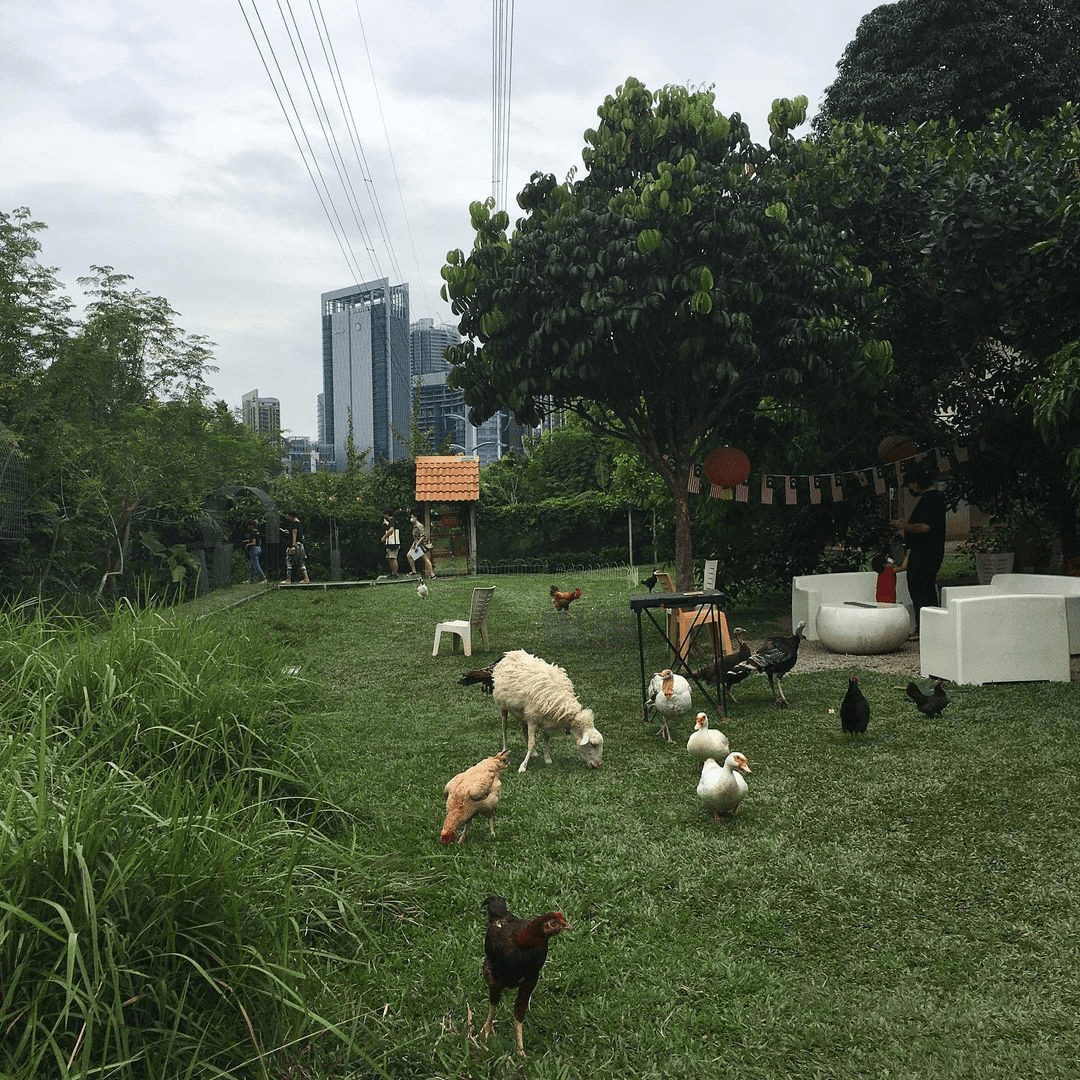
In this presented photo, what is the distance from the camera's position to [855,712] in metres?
6.12

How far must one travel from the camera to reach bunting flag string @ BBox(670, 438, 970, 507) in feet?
Answer: 36.1

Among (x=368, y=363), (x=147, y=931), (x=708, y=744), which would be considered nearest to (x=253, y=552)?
(x=708, y=744)

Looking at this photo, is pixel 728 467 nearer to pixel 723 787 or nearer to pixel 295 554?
pixel 723 787

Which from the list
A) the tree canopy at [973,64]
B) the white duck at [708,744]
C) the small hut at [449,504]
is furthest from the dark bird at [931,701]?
the small hut at [449,504]

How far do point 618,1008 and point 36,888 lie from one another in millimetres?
1758

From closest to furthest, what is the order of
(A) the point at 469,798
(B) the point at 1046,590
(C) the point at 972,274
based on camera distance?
(A) the point at 469,798 → (B) the point at 1046,590 → (C) the point at 972,274

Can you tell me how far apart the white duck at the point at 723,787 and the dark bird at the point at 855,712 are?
5.73ft

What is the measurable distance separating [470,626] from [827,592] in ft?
13.4

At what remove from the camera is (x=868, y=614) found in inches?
370

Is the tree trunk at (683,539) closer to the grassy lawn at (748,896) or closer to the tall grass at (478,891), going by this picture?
the grassy lawn at (748,896)

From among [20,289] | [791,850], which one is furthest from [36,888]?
[20,289]

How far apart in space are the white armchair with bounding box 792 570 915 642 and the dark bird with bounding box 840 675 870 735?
4431mm

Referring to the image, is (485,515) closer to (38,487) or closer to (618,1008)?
(38,487)

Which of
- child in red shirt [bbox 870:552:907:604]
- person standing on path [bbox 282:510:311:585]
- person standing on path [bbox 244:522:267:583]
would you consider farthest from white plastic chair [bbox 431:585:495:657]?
person standing on path [bbox 244:522:267:583]
